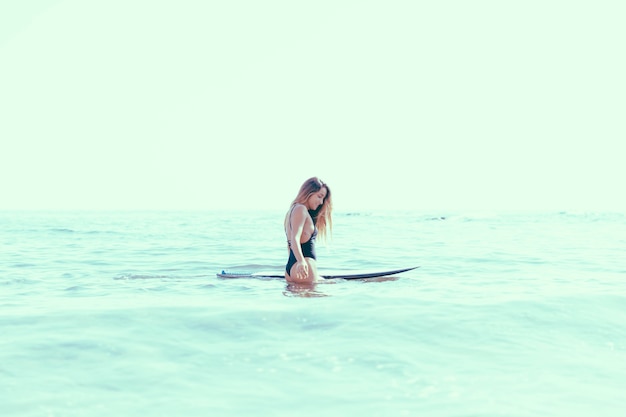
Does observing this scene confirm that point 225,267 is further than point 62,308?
Yes

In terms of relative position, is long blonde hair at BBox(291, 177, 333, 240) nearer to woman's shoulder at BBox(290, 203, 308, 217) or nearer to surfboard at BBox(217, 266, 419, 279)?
woman's shoulder at BBox(290, 203, 308, 217)

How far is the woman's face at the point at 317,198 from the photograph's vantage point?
932 centimetres

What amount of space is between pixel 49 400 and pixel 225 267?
9.42 meters

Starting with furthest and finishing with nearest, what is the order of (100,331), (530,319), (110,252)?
1. (110,252)
2. (530,319)
3. (100,331)

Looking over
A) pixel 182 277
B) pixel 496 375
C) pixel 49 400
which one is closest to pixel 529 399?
pixel 496 375

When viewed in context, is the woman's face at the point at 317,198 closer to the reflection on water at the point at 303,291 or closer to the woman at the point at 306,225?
the woman at the point at 306,225

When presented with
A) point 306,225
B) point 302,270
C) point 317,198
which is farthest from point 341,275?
point 317,198

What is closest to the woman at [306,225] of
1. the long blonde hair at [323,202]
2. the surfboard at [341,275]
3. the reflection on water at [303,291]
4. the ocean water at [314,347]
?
the long blonde hair at [323,202]

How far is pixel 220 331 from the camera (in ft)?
20.5

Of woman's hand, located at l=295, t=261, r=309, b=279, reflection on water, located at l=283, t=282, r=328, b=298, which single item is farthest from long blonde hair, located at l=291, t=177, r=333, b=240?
reflection on water, located at l=283, t=282, r=328, b=298

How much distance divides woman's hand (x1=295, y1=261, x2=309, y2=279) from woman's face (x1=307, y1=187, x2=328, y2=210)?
35.2 inches

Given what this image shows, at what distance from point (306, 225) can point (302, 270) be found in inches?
27.1

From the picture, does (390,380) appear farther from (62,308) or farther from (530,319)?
(62,308)

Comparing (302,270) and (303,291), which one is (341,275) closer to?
(302,270)
